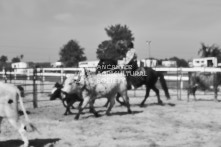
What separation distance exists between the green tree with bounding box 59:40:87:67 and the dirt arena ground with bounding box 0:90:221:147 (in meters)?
49.9

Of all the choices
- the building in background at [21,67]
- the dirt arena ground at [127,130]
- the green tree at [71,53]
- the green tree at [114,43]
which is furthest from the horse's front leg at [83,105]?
the green tree at [71,53]

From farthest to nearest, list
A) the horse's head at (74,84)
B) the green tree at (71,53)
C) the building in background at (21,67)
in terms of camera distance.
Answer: the green tree at (71,53)
the building in background at (21,67)
the horse's head at (74,84)

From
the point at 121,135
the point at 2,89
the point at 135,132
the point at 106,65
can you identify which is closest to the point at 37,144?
the point at 2,89

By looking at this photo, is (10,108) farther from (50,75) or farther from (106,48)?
(106,48)

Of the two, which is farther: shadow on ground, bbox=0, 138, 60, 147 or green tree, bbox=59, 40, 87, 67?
green tree, bbox=59, 40, 87, 67

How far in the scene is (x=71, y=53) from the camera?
59.0 metres

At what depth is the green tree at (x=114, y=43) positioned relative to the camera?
160 ft

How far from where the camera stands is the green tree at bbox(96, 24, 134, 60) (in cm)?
4878

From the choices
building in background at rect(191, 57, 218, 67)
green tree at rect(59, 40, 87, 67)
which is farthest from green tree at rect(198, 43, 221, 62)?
green tree at rect(59, 40, 87, 67)

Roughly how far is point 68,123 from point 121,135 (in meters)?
1.84

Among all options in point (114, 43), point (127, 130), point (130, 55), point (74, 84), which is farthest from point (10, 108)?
point (114, 43)

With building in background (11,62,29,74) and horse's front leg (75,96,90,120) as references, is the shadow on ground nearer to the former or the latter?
horse's front leg (75,96,90,120)

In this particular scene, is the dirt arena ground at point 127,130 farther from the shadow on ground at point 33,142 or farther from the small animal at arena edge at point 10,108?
the small animal at arena edge at point 10,108

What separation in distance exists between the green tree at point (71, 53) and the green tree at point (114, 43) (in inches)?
263
